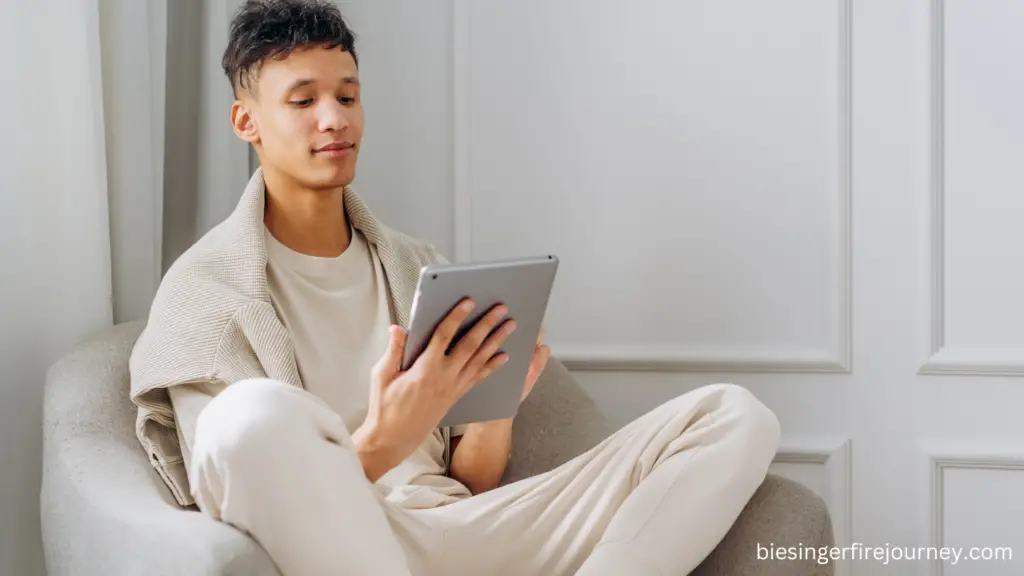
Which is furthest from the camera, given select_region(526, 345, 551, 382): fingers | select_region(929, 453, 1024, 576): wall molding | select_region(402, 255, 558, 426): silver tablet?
select_region(929, 453, 1024, 576): wall molding

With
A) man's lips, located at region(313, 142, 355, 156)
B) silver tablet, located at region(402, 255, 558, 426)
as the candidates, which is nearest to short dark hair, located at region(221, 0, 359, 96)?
man's lips, located at region(313, 142, 355, 156)

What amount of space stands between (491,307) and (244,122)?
1.73 ft

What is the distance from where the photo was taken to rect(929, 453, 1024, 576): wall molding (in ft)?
5.56

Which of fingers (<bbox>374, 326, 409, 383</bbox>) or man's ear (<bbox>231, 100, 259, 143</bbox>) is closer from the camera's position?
fingers (<bbox>374, 326, 409, 383</bbox>)

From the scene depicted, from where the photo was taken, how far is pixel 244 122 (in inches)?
54.8

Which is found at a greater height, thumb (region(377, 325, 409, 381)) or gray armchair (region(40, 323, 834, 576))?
thumb (region(377, 325, 409, 381))

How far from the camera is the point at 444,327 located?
42.1 inches

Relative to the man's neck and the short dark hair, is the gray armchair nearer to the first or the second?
the man's neck

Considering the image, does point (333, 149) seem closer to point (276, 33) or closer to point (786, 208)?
point (276, 33)

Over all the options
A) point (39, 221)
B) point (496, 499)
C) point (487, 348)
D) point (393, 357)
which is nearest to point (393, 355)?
point (393, 357)

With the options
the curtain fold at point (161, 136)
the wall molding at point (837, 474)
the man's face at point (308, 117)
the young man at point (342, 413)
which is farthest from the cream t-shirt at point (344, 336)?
the wall molding at point (837, 474)

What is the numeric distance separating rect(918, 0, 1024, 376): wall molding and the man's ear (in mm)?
1143

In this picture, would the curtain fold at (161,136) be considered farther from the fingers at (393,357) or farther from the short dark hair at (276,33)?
the fingers at (393,357)

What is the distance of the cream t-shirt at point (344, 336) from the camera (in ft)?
4.27
